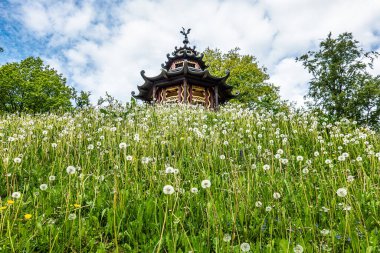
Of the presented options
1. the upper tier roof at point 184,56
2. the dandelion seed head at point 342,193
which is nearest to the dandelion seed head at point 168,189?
the dandelion seed head at point 342,193

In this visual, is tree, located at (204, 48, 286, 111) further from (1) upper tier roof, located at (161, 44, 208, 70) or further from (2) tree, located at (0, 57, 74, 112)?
(2) tree, located at (0, 57, 74, 112)

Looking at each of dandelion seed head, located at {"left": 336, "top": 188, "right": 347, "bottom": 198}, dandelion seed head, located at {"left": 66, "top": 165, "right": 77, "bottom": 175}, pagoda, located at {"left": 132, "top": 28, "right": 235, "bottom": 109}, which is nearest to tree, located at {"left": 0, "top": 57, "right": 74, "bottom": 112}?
pagoda, located at {"left": 132, "top": 28, "right": 235, "bottom": 109}

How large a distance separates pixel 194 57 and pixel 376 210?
29556 millimetres

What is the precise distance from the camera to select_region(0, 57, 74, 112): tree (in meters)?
35.1

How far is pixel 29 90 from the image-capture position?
120 feet

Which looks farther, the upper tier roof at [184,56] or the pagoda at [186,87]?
the upper tier roof at [184,56]

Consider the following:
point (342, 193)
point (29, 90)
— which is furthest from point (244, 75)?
point (342, 193)

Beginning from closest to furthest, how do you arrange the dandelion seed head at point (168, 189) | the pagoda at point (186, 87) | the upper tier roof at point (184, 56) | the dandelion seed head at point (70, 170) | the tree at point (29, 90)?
the dandelion seed head at point (168, 189)
the dandelion seed head at point (70, 170)
the pagoda at point (186, 87)
the upper tier roof at point (184, 56)
the tree at point (29, 90)

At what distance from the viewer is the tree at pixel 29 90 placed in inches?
1380

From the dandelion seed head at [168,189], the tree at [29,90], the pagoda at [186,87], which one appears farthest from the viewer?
the tree at [29,90]

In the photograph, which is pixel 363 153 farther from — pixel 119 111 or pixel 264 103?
pixel 119 111

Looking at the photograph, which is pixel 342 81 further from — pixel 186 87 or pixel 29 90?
pixel 29 90

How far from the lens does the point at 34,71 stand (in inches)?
1538

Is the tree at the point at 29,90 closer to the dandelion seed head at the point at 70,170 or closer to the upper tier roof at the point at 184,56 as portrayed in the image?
the upper tier roof at the point at 184,56
